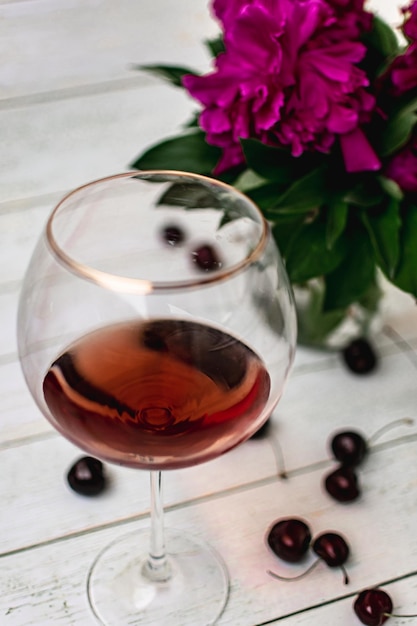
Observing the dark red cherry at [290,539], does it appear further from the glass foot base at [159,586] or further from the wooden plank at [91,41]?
the wooden plank at [91,41]

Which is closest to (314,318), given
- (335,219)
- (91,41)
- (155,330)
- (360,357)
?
(360,357)

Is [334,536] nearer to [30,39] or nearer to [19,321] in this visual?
[19,321]

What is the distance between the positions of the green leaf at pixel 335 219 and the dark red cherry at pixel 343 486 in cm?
21

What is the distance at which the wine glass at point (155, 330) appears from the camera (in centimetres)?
63

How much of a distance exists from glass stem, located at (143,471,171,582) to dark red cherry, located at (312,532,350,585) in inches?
5.2

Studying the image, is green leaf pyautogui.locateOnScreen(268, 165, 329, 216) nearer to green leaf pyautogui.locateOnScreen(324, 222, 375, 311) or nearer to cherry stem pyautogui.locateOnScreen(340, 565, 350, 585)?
green leaf pyautogui.locateOnScreen(324, 222, 375, 311)

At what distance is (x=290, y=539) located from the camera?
32.7 inches

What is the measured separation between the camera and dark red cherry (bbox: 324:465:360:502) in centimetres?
89

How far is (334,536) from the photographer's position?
0.84 metres

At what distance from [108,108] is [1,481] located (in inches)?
29.2

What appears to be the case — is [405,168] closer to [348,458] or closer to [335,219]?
[335,219]

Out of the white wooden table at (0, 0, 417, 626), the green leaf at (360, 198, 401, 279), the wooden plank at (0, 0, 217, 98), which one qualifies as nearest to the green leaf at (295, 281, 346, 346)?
the white wooden table at (0, 0, 417, 626)

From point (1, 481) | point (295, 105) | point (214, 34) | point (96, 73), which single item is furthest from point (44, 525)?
point (214, 34)

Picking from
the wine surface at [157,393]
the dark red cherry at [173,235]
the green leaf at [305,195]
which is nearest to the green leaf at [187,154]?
the green leaf at [305,195]
